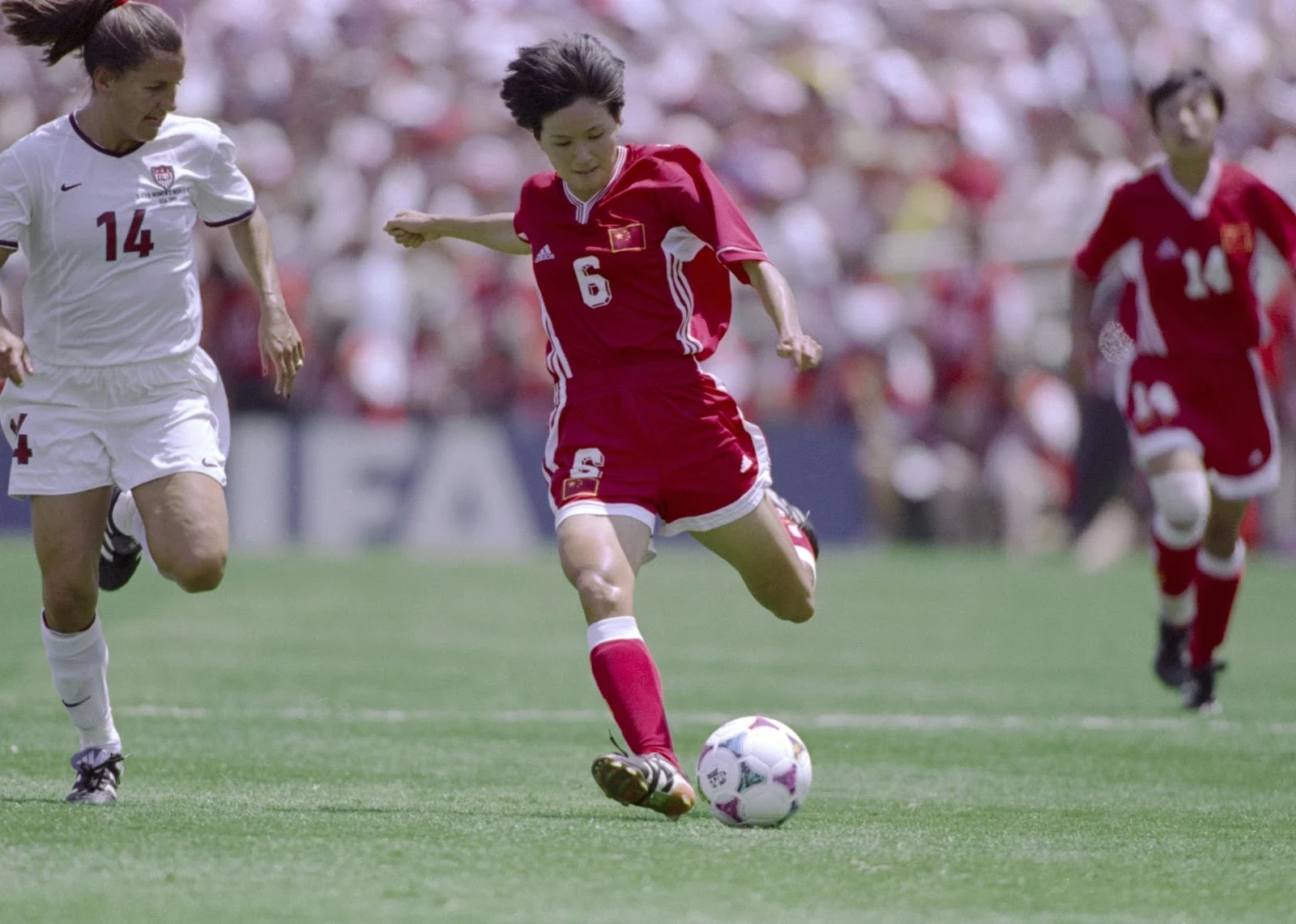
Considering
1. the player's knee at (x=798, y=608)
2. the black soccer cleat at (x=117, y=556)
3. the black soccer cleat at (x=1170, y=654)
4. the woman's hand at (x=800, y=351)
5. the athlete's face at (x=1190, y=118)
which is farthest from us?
the black soccer cleat at (x=1170, y=654)

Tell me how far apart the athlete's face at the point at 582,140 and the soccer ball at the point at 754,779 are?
1.75 meters

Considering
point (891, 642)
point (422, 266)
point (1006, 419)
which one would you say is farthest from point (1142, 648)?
point (422, 266)

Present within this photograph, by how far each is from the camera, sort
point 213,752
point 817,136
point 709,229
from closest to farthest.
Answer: point 709,229 → point 213,752 → point 817,136

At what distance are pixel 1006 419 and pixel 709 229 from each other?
12.5 m

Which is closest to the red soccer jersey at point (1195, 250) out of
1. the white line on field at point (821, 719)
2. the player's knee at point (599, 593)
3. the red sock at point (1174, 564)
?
the red sock at point (1174, 564)

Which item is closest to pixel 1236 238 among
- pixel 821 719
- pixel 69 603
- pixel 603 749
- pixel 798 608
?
pixel 821 719

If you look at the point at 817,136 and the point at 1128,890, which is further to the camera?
the point at 817,136

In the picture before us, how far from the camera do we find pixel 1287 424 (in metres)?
17.7

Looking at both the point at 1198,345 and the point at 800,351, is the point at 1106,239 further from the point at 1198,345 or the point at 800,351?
the point at 800,351

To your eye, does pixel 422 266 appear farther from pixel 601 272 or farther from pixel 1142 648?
pixel 601 272

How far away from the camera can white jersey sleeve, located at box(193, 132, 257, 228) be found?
6.14 meters

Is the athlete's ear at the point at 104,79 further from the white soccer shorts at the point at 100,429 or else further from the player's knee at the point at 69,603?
the player's knee at the point at 69,603

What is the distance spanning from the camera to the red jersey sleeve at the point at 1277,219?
8805 millimetres

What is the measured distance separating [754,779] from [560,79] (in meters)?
2.12
